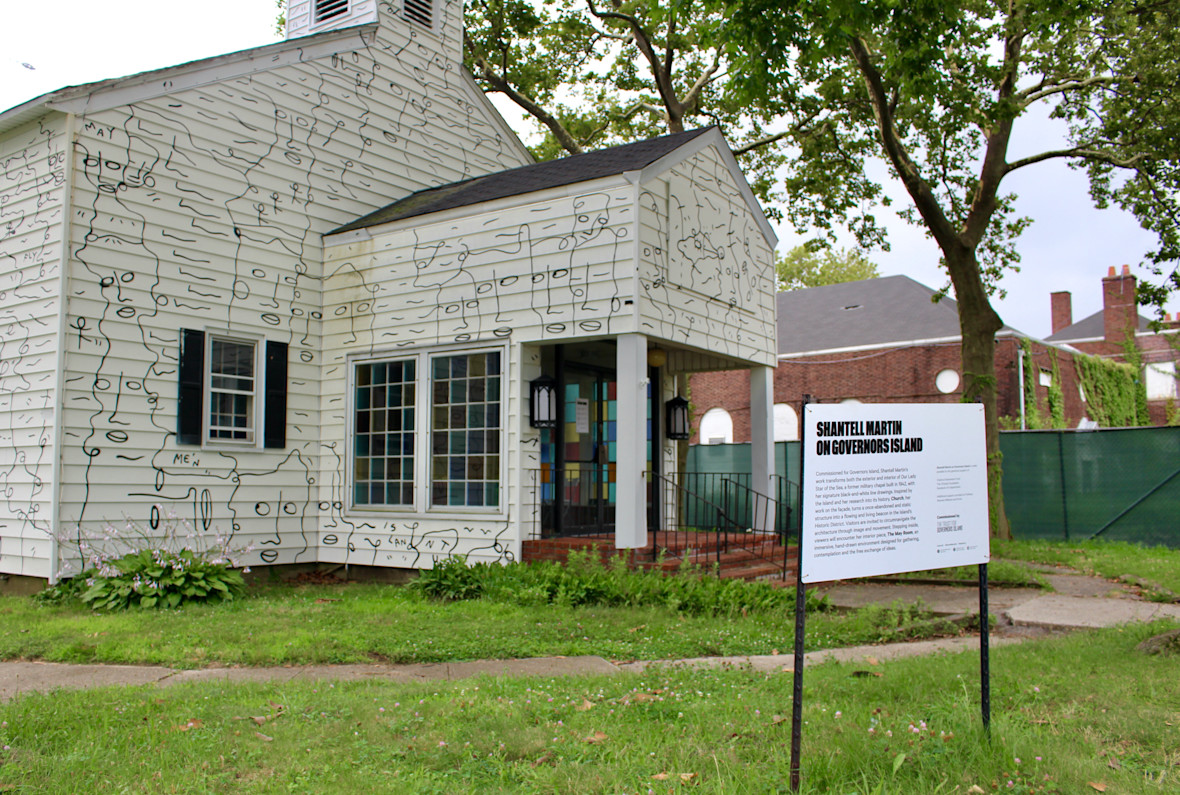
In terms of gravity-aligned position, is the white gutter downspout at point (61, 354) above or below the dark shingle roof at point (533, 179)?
below

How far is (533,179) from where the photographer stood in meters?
10.5

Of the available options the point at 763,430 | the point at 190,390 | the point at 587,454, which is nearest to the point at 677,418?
the point at 763,430

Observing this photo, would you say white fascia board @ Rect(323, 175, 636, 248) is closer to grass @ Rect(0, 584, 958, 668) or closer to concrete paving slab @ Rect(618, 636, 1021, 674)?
grass @ Rect(0, 584, 958, 668)

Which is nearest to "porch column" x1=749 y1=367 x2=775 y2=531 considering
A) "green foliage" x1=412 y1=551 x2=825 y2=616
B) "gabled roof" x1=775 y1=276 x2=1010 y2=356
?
"green foliage" x1=412 y1=551 x2=825 y2=616

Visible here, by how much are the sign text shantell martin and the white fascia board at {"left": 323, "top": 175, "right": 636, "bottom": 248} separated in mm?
5675

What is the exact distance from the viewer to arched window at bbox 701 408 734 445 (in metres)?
29.9

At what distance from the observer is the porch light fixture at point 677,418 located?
40.1 feet

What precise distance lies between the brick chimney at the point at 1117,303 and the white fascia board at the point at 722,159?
3161 cm

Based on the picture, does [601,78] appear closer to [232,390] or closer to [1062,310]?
[232,390]

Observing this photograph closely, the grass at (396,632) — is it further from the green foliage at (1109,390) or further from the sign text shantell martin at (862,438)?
the green foliage at (1109,390)

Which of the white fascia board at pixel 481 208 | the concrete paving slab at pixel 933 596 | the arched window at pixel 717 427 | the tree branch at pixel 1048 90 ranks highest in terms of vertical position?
the tree branch at pixel 1048 90

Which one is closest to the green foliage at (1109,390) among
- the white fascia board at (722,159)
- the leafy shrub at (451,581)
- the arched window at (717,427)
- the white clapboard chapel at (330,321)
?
the arched window at (717,427)

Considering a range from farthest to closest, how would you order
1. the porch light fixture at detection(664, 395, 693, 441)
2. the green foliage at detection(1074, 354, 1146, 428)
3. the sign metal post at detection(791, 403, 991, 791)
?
1. the green foliage at detection(1074, 354, 1146, 428)
2. the porch light fixture at detection(664, 395, 693, 441)
3. the sign metal post at detection(791, 403, 991, 791)

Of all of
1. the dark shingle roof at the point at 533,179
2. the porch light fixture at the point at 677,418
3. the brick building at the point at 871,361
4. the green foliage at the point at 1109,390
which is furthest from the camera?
the green foliage at the point at 1109,390
